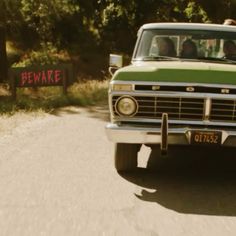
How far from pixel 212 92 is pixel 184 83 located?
0.32 meters

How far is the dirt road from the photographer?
464 cm

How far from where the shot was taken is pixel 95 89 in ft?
54.2

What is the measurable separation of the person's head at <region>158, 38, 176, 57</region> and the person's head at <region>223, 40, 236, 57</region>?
26.6 inches

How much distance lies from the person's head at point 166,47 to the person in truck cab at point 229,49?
0.67 m

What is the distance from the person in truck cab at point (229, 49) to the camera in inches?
269

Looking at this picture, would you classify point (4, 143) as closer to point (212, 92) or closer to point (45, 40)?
point (212, 92)

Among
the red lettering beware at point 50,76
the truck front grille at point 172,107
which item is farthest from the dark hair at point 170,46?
the red lettering beware at point 50,76

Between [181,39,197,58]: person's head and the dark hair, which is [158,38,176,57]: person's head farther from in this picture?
[181,39,197,58]: person's head

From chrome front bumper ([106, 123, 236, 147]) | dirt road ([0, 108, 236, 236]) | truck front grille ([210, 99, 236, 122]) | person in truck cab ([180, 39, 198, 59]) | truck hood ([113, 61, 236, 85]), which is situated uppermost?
person in truck cab ([180, 39, 198, 59])

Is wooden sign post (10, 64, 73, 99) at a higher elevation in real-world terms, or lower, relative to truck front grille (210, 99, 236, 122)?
lower

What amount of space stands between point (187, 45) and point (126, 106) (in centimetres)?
155

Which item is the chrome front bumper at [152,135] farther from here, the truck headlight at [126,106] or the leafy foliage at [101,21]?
the leafy foliage at [101,21]

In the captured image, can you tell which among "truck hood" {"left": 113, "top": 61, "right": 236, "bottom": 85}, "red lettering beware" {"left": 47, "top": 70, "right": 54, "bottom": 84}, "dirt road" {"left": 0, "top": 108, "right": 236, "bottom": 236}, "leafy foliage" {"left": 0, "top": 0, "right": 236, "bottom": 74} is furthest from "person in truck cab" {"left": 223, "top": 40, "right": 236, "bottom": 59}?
"leafy foliage" {"left": 0, "top": 0, "right": 236, "bottom": 74}

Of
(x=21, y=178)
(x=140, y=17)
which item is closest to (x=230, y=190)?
(x=21, y=178)
